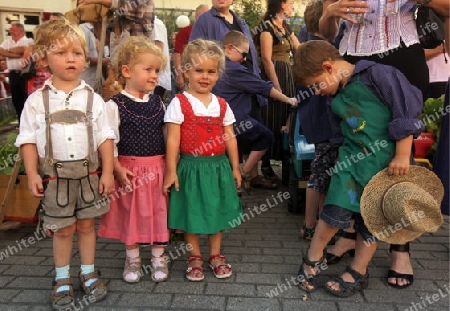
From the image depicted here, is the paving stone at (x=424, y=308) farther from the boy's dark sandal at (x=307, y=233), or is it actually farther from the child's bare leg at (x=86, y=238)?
the child's bare leg at (x=86, y=238)

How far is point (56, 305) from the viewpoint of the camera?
245 centimetres

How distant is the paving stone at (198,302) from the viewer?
97.9 inches

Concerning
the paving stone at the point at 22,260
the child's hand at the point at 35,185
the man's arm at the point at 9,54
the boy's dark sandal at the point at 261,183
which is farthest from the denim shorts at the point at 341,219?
the man's arm at the point at 9,54

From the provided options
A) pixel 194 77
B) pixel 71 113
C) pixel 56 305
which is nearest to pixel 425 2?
pixel 194 77

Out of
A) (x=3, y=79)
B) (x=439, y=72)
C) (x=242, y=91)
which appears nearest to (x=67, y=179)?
(x=242, y=91)

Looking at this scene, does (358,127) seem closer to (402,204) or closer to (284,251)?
(402,204)

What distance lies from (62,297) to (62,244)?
0.98ft

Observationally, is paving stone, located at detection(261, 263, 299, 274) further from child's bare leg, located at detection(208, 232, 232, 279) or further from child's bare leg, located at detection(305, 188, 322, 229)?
child's bare leg, located at detection(305, 188, 322, 229)

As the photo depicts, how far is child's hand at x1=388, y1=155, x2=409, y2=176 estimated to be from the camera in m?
2.38

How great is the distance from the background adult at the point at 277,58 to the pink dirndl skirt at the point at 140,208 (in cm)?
238

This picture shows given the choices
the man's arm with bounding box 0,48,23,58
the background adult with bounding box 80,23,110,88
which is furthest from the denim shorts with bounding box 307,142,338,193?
the man's arm with bounding box 0,48,23,58

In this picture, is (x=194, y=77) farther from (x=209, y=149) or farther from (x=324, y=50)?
(x=324, y=50)

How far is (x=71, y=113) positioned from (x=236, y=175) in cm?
112

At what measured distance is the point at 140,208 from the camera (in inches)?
108
